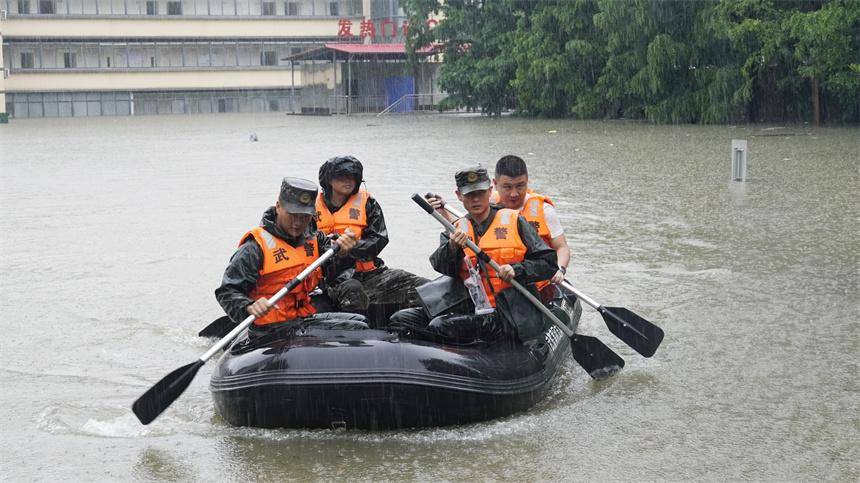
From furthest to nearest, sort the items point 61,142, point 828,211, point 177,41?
1. point 177,41
2. point 61,142
3. point 828,211

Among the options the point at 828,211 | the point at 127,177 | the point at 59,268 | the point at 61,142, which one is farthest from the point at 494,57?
the point at 59,268

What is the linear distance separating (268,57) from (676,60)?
47.8 metres

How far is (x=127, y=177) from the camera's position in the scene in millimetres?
21641

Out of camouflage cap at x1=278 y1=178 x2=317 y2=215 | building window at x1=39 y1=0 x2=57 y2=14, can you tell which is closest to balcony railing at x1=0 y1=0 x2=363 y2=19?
building window at x1=39 y1=0 x2=57 y2=14

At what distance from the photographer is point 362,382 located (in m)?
6.00

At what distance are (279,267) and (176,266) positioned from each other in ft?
17.4

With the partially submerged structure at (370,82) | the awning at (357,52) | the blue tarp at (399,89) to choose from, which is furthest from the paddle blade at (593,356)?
the blue tarp at (399,89)

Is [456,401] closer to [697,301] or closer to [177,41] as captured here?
[697,301]

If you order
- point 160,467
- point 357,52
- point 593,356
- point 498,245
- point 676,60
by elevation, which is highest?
point 357,52

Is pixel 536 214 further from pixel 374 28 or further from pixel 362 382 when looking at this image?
pixel 374 28

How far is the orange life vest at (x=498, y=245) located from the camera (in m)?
6.74

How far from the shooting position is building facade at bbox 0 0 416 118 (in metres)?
71.3

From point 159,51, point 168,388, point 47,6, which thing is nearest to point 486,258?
point 168,388

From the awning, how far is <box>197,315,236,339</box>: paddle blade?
48.9 m
